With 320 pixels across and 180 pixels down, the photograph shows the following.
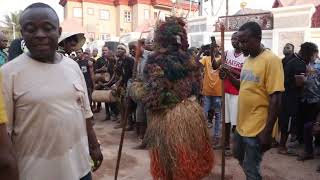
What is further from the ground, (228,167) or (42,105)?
(42,105)

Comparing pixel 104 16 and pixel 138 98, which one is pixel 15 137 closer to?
pixel 138 98

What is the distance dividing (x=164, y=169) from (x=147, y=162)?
1786 millimetres

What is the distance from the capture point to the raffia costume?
12.9 ft

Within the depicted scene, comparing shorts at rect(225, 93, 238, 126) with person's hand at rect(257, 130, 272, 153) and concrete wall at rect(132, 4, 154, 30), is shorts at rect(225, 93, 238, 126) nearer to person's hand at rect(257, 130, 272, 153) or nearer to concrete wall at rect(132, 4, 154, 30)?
person's hand at rect(257, 130, 272, 153)

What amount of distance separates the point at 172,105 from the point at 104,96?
198 inches

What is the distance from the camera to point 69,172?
2.36 m

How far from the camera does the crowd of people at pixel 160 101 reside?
7.36ft

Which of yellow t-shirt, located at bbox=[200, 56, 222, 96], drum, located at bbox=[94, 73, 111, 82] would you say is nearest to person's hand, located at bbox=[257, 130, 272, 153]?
yellow t-shirt, located at bbox=[200, 56, 222, 96]

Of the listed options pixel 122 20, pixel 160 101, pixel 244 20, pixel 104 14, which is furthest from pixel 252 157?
pixel 104 14

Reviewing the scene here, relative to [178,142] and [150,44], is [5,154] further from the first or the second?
[150,44]

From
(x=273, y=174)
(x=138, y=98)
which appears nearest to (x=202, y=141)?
(x=138, y=98)

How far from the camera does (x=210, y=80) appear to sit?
6.59 m

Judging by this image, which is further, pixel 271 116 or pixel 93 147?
pixel 271 116

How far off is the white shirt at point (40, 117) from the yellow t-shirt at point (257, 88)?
1.81m
